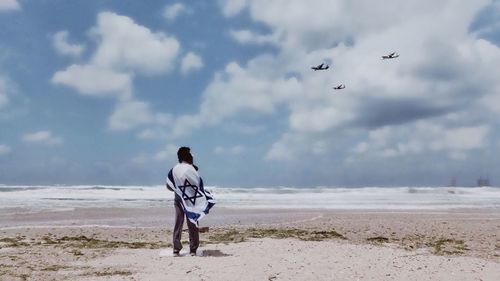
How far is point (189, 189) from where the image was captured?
10.6 meters

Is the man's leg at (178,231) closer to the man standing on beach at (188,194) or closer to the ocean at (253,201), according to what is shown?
the man standing on beach at (188,194)

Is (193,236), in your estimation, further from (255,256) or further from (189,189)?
(255,256)

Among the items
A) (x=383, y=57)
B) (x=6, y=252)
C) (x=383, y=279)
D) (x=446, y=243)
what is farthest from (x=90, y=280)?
(x=383, y=57)

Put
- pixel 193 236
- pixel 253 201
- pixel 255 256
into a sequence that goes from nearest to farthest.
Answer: pixel 255 256
pixel 193 236
pixel 253 201

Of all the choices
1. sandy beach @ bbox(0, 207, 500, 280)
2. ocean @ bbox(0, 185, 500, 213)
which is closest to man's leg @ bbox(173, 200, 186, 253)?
sandy beach @ bbox(0, 207, 500, 280)

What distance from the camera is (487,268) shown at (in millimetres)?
9602

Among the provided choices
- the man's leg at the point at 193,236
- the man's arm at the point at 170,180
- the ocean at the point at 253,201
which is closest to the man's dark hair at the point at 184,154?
the man's arm at the point at 170,180

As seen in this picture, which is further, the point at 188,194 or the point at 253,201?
the point at 253,201

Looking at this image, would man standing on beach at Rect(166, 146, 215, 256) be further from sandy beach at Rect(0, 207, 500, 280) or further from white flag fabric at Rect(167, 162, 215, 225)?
sandy beach at Rect(0, 207, 500, 280)

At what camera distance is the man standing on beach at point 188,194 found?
10.5 m

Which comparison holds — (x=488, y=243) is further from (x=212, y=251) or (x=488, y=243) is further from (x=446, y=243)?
(x=212, y=251)

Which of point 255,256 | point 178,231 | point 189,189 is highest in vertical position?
point 189,189

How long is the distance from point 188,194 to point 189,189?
108 millimetres

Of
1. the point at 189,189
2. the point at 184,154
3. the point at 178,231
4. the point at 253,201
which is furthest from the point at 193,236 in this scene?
the point at 253,201
